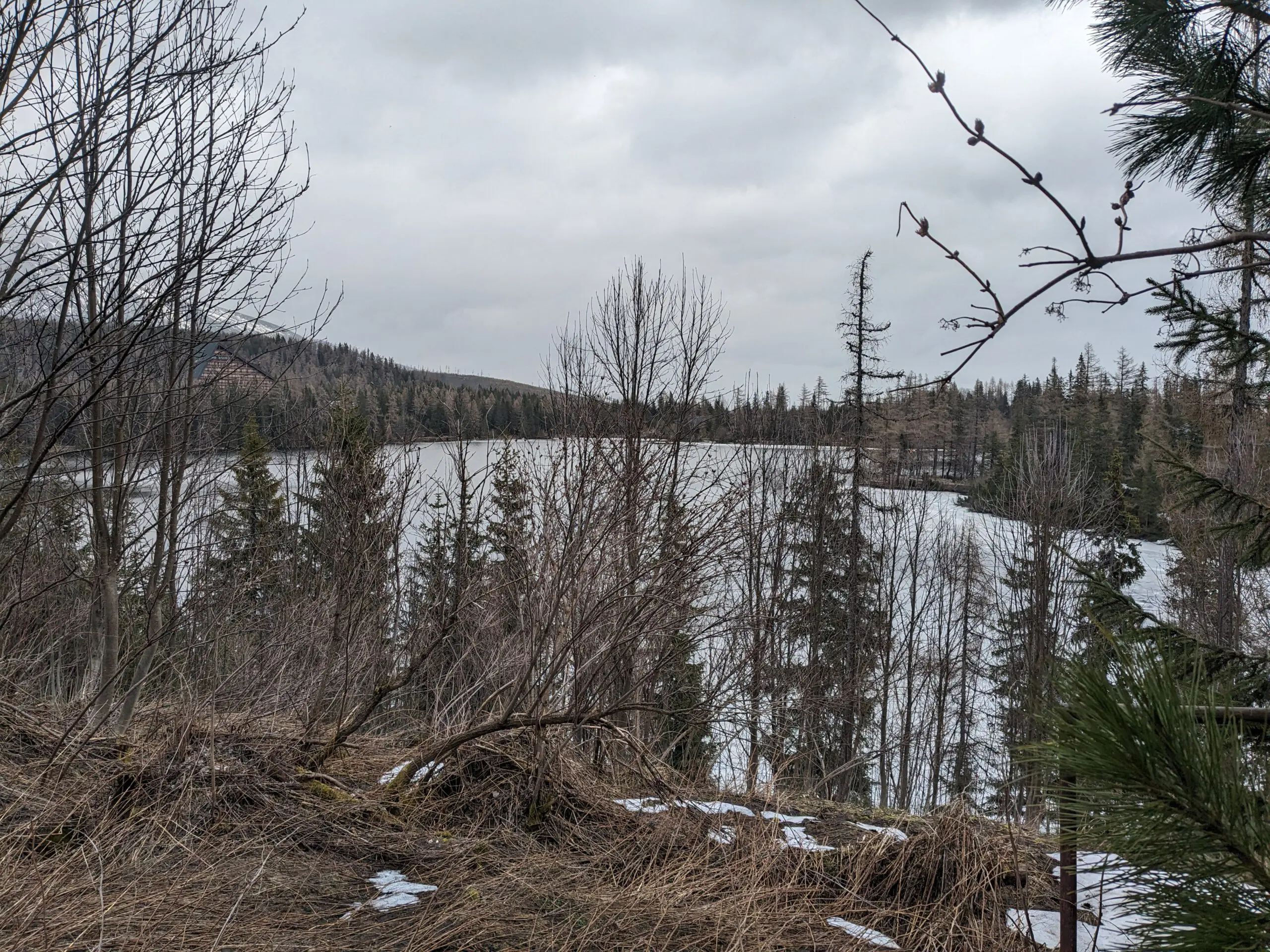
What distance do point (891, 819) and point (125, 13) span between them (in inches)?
237

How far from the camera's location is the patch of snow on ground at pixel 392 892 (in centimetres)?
337

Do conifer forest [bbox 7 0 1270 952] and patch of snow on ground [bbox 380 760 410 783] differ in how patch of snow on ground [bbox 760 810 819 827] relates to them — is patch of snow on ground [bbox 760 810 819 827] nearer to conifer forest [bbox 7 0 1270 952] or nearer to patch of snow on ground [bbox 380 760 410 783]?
conifer forest [bbox 7 0 1270 952]

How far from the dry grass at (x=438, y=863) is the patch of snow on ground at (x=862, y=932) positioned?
4 centimetres

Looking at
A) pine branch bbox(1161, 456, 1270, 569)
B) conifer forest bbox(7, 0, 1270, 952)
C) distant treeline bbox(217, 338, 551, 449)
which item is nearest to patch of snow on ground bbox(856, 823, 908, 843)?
conifer forest bbox(7, 0, 1270, 952)

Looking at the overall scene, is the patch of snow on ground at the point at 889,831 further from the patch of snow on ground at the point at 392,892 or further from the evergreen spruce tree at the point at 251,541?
the evergreen spruce tree at the point at 251,541

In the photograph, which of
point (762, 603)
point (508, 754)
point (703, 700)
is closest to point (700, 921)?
point (508, 754)

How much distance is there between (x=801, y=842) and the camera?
429cm

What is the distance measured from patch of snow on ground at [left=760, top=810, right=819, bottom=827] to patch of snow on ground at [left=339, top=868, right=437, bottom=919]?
2047mm

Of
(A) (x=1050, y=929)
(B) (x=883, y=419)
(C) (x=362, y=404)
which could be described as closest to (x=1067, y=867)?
(A) (x=1050, y=929)

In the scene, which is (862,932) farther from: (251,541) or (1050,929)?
(251,541)

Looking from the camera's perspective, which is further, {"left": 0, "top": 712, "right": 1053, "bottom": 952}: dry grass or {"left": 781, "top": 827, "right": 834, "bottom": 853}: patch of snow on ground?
{"left": 781, "top": 827, "right": 834, "bottom": 853}: patch of snow on ground

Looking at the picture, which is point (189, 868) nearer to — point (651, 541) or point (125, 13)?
point (651, 541)

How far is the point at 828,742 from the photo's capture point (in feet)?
56.6

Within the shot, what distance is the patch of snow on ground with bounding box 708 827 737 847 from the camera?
427 cm
